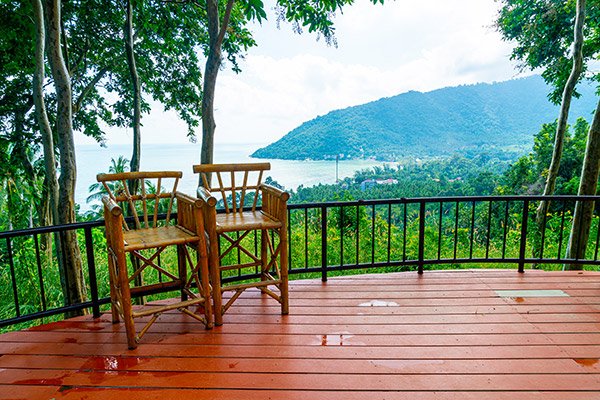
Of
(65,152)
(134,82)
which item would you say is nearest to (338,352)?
(65,152)

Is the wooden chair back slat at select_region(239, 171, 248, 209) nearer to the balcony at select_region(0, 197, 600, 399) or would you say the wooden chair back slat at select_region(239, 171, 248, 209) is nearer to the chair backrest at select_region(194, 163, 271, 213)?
the chair backrest at select_region(194, 163, 271, 213)

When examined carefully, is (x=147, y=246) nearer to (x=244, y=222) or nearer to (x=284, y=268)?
(x=244, y=222)

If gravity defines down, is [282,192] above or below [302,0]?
below

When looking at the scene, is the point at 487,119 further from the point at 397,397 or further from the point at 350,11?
the point at 397,397

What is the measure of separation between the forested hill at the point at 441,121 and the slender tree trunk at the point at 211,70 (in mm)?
18913

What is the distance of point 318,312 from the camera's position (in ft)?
9.21

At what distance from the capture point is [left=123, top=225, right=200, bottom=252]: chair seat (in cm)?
227

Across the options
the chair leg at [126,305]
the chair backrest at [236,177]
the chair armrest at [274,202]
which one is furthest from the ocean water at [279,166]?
the chair leg at [126,305]

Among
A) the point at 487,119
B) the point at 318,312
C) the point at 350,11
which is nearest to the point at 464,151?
the point at 487,119

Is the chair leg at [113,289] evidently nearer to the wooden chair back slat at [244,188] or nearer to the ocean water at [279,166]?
the wooden chair back slat at [244,188]

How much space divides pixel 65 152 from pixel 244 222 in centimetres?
260

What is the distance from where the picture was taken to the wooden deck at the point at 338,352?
187 centimetres

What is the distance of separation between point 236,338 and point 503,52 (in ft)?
30.2

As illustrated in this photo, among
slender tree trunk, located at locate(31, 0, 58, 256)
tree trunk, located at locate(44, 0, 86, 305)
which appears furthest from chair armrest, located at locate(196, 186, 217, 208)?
slender tree trunk, located at locate(31, 0, 58, 256)
